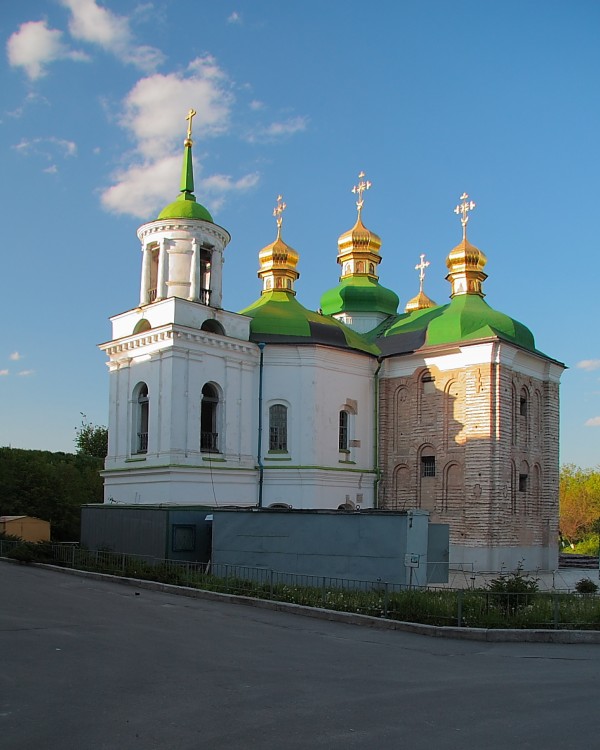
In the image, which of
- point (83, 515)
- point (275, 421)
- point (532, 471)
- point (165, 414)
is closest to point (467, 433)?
point (532, 471)

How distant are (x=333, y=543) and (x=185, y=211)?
1508 cm

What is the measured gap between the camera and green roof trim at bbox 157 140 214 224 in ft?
100

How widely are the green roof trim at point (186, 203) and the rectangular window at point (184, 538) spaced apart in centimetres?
1213

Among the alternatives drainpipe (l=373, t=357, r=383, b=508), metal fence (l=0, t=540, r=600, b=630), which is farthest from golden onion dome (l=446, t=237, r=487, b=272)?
metal fence (l=0, t=540, r=600, b=630)

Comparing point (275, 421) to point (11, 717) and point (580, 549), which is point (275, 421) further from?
point (580, 549)

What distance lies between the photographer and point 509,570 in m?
29.7

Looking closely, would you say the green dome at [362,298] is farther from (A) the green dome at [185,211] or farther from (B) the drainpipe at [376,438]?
(A) the green dome at [185,211]

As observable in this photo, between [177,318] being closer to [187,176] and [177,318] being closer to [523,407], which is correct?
[187,176]

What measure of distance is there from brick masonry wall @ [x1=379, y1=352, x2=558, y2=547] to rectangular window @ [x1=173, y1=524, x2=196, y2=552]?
1054 centimetres

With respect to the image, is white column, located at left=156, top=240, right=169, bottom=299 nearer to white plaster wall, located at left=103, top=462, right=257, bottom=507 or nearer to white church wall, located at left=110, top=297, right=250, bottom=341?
white church wall, located at left=110, top=297, right=250, bottom=341

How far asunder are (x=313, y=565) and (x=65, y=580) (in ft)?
21.0

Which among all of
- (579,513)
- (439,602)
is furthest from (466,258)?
(579,513)

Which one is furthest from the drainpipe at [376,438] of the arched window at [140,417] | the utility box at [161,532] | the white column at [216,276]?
the utility box at [161,532]

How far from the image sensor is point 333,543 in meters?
20.9
